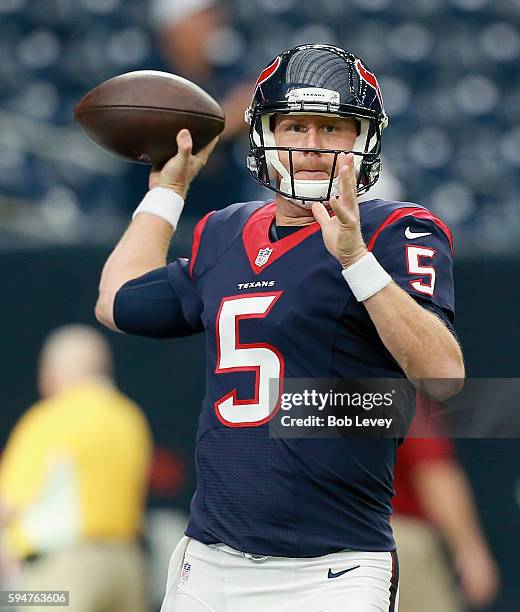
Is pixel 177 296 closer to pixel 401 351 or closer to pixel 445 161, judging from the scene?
pixel 401 351

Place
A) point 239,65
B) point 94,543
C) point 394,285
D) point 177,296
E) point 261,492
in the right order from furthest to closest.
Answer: point 239,65 < point 94,543 < point 177,296 < point 261,492 < point 394,285

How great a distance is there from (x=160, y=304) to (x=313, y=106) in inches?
25.5

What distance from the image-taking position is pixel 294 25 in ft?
28.6

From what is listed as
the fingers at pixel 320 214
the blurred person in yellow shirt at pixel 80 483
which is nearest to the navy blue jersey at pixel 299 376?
the fingers at pixel 320 214

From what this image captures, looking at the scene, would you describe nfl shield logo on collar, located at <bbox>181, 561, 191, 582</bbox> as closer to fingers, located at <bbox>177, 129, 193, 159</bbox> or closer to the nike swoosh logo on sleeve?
the nike swoosh logo on sleeve

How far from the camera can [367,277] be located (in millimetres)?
2504

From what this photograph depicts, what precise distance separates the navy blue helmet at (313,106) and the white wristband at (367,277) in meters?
0.30

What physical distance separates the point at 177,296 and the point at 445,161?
17.7 ft

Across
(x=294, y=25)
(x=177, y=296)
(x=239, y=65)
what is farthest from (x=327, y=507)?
(x=294, y=25)

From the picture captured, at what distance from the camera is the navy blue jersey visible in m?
2.65

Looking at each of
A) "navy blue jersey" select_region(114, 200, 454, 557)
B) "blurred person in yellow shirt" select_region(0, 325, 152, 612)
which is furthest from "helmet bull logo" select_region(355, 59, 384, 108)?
"blurred person in yellow shirt" select_region(0, 325, 152, 612)

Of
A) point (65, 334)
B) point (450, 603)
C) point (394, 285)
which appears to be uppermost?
point (65, 334)

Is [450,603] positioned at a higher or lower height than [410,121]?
lower

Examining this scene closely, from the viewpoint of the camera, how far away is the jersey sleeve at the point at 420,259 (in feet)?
8.52
